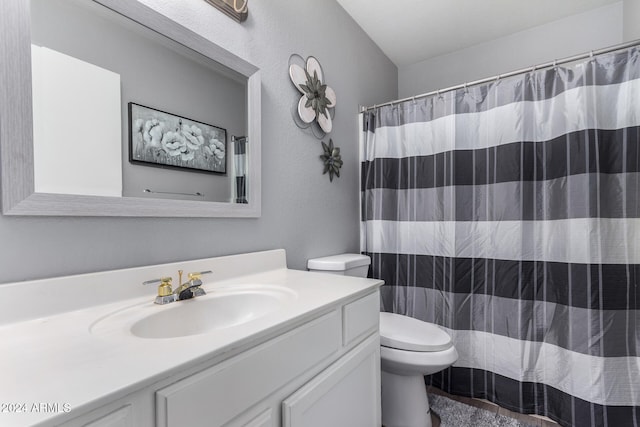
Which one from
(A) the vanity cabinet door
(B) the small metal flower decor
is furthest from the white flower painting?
(A) the vanity cabinet door

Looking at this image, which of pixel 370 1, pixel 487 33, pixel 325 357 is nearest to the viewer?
pixel 325 357

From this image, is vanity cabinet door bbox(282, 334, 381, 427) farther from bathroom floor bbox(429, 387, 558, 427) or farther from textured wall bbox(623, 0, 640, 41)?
textured wall bbox(623, 0, 640, 41)

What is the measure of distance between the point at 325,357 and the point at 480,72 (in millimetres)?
2435

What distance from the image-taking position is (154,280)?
939mm

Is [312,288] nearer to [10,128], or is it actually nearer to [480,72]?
[10,128]

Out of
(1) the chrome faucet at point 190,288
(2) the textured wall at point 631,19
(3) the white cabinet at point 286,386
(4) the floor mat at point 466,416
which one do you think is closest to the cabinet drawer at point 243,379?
(3) the white cabinet at point 286,386

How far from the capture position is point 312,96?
1597 millimetres

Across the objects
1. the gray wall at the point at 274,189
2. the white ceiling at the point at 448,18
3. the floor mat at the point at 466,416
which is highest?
the white ceiling at the point at 448,18

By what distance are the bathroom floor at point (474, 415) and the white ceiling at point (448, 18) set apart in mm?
2392

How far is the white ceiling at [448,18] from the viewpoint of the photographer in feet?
6.19

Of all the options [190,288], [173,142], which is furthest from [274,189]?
[190,288]

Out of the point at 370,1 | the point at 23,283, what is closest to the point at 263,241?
the point at 23,283

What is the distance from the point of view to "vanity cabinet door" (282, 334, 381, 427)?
785mm

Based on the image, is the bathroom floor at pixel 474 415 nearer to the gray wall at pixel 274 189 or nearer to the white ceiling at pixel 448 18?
the gray wall at pixel 274 189
